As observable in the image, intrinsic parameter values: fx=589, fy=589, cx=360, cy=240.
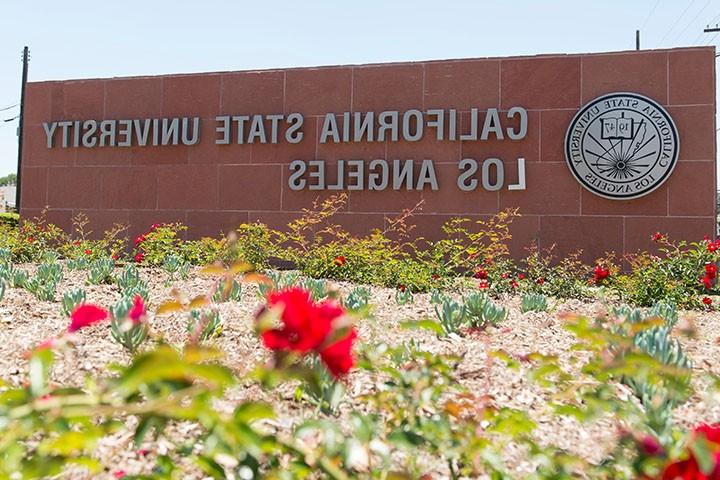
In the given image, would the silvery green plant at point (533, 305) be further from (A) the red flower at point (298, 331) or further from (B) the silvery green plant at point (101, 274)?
(A) the red flower at point (298, 331)

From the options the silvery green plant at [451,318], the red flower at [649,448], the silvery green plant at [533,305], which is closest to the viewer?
the red flower at [649,448]

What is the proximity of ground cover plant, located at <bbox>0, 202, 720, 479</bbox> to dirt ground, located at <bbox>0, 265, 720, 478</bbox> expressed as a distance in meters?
0.01

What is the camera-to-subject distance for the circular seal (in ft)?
26.0

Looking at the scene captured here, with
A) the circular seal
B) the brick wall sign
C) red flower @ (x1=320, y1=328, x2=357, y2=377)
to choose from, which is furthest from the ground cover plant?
the circular seal

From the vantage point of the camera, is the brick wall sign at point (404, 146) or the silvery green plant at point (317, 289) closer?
the silvery green plant at point (317, 289)

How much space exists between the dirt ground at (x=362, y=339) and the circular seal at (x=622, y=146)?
126 inches

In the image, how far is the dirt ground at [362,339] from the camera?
6.61ft

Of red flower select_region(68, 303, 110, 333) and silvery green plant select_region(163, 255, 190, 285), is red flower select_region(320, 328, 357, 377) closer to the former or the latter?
red flower select_region(68, 303, 110, 333)

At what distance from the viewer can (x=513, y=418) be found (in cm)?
162

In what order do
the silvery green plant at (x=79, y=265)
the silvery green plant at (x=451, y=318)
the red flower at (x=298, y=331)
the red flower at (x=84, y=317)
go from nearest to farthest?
the red flower at (x=298, y=331), the red flower at (x=84, y=317), the silvery green plant at (x=451, y=318), the silvery green plant at (x=79, y=265)

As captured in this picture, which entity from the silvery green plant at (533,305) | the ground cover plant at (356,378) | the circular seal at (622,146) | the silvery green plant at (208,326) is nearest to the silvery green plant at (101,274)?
the ground cover plant at (356,378)

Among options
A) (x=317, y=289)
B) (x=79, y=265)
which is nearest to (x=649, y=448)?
(x=317, y=289)

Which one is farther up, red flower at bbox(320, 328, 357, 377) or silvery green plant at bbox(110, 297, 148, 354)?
red flower at bbox(320, 328, 357, 377)

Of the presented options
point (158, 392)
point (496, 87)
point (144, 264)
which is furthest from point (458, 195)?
point (158, 392)
